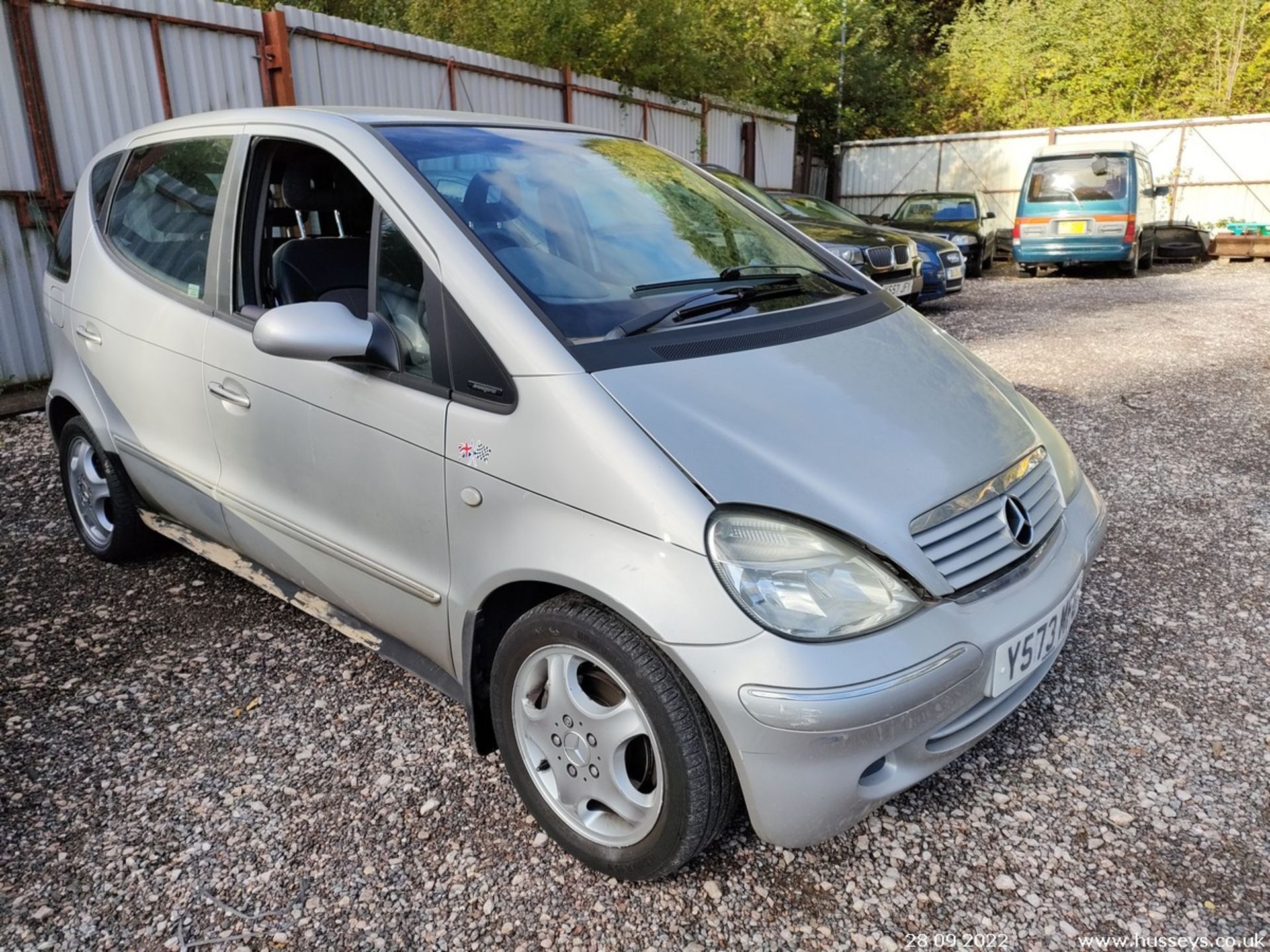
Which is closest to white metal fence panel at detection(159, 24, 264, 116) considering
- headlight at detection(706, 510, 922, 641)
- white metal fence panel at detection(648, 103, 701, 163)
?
white metal fence panel at detection(648, 103, 701, 163)

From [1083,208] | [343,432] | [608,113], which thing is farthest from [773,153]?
[343,432]

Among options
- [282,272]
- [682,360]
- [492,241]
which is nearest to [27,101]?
[282,272]

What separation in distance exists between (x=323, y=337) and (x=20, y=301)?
5690 mm

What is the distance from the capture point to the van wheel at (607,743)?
1851 millimetres

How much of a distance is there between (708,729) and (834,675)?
289 millimetres

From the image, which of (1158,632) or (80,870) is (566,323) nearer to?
(80,870)

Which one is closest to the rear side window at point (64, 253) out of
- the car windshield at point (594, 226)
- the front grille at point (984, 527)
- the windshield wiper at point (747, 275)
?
the car windshield at point (594, 226)

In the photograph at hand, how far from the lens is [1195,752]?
2533 mm

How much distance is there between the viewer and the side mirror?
221 centimetres

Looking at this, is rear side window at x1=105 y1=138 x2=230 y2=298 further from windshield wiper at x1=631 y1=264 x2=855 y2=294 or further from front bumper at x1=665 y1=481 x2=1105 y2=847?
front bumper at x1=665 y1=481 x2=1105 y2=847

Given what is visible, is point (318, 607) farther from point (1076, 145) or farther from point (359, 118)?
point (1076, 145)

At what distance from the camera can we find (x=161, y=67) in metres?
6.88

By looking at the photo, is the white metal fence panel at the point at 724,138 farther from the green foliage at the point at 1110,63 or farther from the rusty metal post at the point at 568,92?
the green foliage at the point at 1110,63

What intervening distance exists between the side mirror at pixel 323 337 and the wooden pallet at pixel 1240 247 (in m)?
17.7
